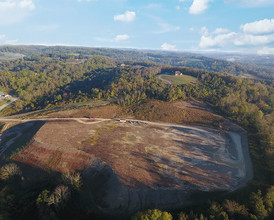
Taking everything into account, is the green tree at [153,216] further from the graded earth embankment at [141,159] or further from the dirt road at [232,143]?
the dirt road at [232,143]

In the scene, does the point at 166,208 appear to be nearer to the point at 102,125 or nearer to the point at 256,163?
the point at 256,163

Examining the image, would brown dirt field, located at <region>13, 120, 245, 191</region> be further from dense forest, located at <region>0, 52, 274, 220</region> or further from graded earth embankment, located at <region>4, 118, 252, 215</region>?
dense forest, located at <region>0, 52, 274, 220</region>

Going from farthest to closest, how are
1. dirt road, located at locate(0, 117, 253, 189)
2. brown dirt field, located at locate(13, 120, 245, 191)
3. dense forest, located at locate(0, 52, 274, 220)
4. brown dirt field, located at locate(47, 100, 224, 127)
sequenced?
brown dirt field, located at locate(47, 100, 224, 127) → dirt road, located at locate(0, 117, 253, 189) → brown dirt field, located at locate(13, 120, 245, 191) → dense forest, located at locate(0, 52, 274, 220)

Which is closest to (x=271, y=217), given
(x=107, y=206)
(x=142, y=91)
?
(x=107, y=206)

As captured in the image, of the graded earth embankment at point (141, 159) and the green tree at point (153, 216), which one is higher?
the green tree at point (153, 216)

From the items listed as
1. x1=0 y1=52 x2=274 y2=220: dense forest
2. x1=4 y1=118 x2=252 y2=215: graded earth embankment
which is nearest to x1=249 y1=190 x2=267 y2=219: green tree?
x1=0 y1=52 x2=274 y2=220: dense forest

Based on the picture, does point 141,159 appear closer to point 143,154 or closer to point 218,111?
point 143,154

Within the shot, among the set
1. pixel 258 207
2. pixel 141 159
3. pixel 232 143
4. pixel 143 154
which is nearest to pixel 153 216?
pixel 258 207

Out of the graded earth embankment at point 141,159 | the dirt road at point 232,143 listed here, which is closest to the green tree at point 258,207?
the graded earth embankment at point 141,159
